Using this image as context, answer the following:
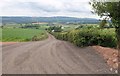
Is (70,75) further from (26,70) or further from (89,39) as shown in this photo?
(89,39)

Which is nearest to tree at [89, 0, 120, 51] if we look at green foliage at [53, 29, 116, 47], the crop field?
green foliage at [53, 29, 116, 47]

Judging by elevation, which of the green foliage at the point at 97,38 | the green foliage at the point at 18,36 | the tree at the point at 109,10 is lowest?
the green foliage at the point at 18,36

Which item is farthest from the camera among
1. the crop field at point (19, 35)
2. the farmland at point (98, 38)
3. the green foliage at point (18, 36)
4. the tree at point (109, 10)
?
the green foliage at point (18, 36)

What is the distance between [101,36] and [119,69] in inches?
445

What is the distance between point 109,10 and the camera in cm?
1947

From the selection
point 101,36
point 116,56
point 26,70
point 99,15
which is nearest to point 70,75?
point 26,70

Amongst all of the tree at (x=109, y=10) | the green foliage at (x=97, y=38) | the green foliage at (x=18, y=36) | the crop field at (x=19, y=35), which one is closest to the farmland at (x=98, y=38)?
the green foliage at (x=97, y=38)

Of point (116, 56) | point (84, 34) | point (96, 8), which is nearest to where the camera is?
point (116, 56)

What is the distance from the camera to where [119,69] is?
13.5 meters

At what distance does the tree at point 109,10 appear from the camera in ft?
62.4

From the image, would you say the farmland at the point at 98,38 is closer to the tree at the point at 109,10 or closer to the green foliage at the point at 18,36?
the tree at the point at 109,10

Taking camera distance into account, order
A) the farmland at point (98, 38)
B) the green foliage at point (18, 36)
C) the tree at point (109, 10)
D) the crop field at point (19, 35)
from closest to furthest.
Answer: the tree at point (109, 10)
the farmland at point (98, 38)
the crop field at point (19, 35)
the green foliage at point (18, 36)

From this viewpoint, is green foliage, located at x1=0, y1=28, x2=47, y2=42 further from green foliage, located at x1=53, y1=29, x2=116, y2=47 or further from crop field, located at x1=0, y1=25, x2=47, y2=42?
green foliage, located at x1=53, y1=29, x2=116, y2=47

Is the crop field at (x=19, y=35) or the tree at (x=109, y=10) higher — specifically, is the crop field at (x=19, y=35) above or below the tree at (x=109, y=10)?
below
